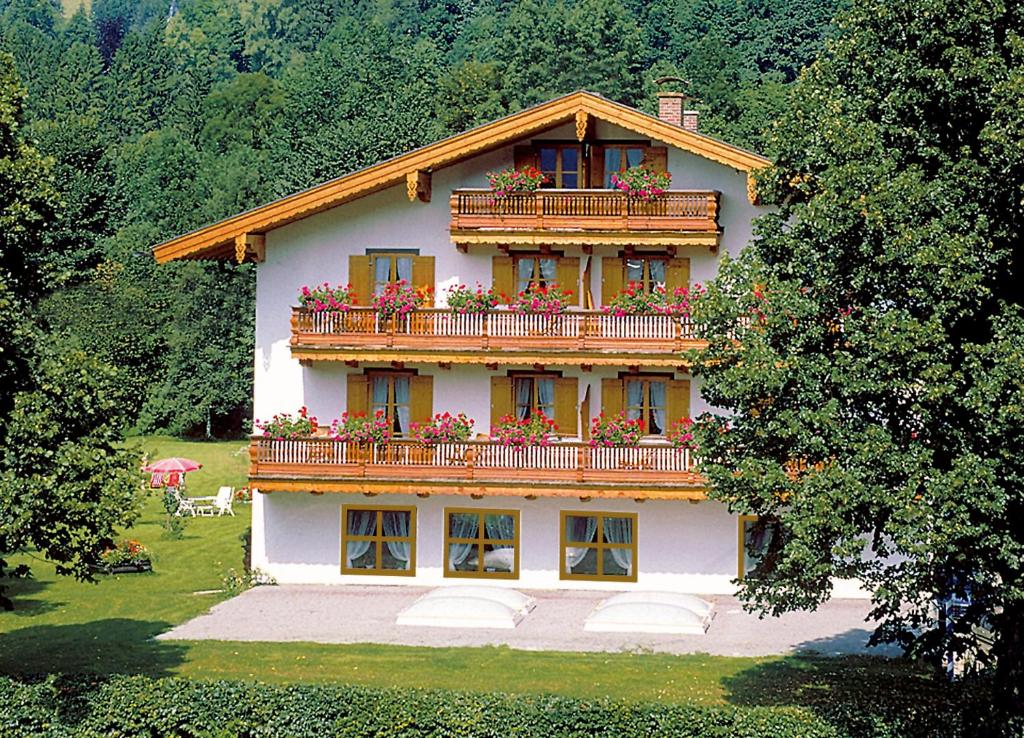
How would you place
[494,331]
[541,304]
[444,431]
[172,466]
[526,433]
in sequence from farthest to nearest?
[172,466] < [494,331] < [541,304] < [444,431] < [526,433]

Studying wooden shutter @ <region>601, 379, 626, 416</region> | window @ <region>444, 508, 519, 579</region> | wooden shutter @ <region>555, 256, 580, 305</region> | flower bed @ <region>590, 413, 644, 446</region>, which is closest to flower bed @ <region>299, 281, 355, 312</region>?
wooden shutter @ <region>555, 256, 580, 305</region>

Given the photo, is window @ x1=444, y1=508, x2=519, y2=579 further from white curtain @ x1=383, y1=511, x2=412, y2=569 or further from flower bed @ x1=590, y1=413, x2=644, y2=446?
flower bed @ x1=590, y1=413, x2=644, y2=446

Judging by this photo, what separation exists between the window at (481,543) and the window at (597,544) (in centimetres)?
125

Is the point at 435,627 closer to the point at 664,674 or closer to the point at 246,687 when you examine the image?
the point at 664,674

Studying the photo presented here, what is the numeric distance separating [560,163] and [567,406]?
6031 mm

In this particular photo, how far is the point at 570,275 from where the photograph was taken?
38.0m

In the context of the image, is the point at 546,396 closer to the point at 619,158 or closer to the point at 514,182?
the point at 514,182

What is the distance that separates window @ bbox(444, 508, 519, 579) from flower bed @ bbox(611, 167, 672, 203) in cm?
818

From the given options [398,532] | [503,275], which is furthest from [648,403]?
[398,532]

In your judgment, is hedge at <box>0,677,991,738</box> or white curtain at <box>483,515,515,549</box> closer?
hedge at <box>0,677,991,738</box>

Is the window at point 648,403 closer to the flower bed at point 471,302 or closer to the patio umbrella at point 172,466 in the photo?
the flower bed at point 471,302

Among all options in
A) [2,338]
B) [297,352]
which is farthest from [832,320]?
[297,352]

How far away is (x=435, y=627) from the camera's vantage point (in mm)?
31844

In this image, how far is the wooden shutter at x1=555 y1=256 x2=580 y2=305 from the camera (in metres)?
38.0
